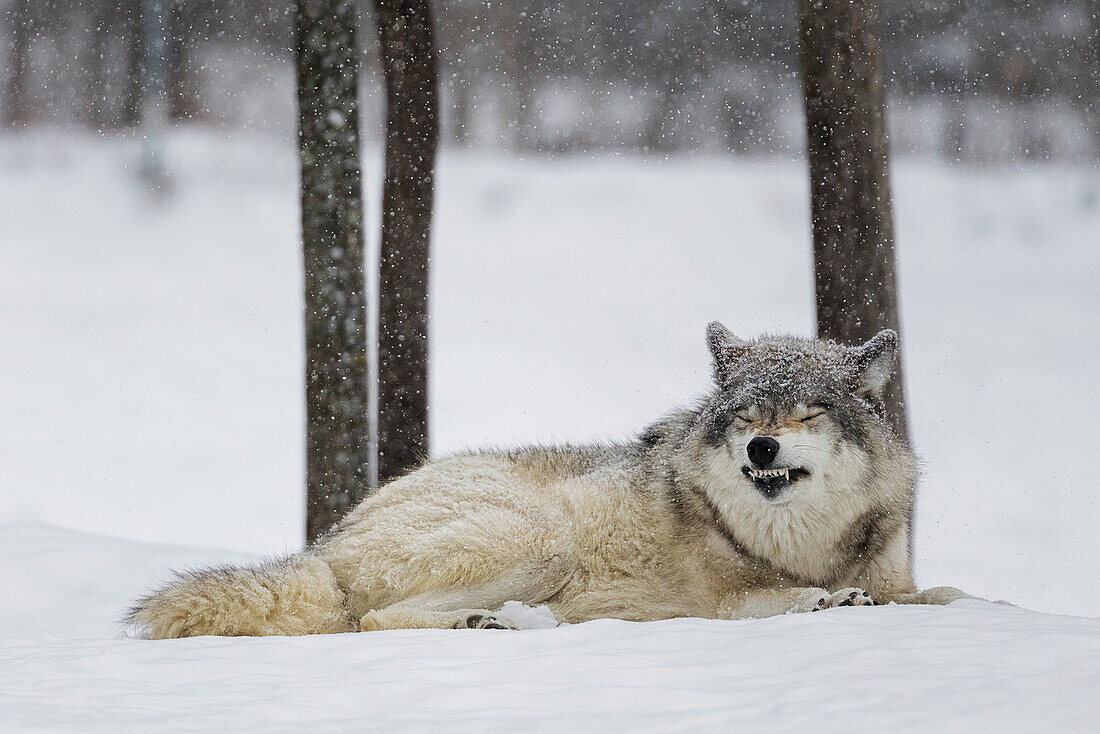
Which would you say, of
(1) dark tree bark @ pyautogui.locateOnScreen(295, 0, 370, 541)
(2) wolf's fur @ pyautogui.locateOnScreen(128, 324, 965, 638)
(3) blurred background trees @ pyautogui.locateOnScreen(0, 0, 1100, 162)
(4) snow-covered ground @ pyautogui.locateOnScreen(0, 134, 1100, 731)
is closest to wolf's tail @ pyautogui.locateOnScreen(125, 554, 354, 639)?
(2) wolf's fur @ pyautogui.locateOnScreen(128, 324, 965, 638)

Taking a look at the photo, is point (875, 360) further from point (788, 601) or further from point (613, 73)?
point (613, 73)

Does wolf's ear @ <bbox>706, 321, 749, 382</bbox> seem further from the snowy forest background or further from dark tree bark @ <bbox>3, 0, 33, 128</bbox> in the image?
dark tree bark @ <bbox>3, 0, 33, 128</bbox>

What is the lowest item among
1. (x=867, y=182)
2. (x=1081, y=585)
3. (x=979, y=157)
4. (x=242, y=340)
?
(x=1081, y=585)

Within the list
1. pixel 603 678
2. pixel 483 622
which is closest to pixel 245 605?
pixel 483 622

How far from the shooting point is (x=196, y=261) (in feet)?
56.2

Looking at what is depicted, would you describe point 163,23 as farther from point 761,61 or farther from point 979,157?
point 979,157

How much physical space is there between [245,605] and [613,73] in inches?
642

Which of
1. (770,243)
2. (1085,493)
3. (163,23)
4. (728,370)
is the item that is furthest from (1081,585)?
(163,23)

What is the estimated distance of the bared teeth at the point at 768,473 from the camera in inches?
150

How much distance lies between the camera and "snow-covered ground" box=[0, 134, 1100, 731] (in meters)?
2.49

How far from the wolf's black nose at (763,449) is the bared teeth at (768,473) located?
56mm

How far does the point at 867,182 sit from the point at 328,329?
3.03m

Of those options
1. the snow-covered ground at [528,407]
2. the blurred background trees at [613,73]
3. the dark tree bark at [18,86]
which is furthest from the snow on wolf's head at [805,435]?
the dark tree bark at [18,86]

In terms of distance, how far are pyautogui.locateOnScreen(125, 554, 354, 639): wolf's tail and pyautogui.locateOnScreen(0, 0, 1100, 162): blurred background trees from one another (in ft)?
49.0
